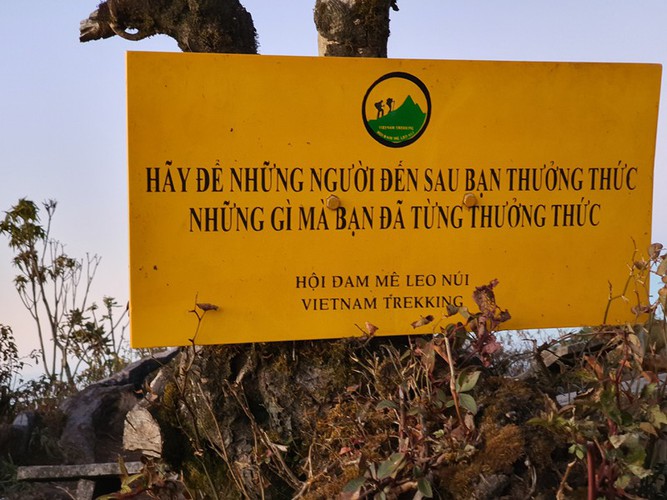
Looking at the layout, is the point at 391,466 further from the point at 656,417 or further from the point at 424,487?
the point at 656,417

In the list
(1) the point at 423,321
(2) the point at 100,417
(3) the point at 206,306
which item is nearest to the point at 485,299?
(1) the point at 423,321

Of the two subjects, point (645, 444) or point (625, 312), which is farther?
point (625, 312)

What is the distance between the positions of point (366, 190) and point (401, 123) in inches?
15.9

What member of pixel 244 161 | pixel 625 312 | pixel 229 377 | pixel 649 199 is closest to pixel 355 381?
pixel 229 377

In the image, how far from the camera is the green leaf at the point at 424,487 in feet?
10.5

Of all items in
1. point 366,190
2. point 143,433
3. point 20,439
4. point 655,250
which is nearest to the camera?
point 655,250

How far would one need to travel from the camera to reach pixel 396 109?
174 inches

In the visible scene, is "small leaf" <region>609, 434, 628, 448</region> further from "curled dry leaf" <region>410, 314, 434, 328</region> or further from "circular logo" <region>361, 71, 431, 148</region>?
"circular logo" <region>361, 71, 431, 148</region>

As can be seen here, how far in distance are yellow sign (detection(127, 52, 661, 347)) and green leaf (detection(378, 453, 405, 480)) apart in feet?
3.87

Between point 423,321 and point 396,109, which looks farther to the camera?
point 396,109

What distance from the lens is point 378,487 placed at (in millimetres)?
3314

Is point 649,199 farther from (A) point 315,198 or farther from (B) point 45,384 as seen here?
(B) point 45,384

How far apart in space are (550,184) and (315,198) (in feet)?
4.30

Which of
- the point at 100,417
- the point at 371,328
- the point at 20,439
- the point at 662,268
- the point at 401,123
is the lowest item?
the point at 20,439
